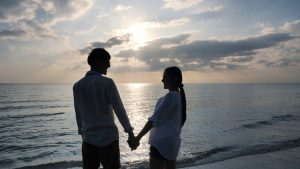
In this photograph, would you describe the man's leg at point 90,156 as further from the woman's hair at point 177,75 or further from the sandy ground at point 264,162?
the sandy ground at point 264,162

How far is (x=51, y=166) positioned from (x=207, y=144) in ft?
25.1

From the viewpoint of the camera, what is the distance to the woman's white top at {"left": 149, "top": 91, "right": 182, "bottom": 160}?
3943 millimetres

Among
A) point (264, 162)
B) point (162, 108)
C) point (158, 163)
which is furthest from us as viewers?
point (264, 162)

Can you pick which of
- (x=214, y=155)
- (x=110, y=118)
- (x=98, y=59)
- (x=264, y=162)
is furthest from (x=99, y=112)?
(x=214, y=155)

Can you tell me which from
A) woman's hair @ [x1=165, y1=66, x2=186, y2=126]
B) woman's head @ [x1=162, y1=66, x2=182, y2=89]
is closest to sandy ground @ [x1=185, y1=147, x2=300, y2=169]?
woman's hair @ [x1=165, y1=66, x2=186, y2=126]

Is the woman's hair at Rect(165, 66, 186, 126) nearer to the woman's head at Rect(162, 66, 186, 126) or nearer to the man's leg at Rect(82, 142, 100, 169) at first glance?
the woman's head at Rect(162, 66, 186, 126)

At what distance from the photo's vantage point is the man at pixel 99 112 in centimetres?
372

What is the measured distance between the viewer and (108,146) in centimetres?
380

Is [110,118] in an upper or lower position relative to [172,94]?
lower

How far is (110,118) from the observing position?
3781mm

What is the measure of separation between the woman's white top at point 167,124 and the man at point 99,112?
35cm

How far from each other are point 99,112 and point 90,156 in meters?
0.60

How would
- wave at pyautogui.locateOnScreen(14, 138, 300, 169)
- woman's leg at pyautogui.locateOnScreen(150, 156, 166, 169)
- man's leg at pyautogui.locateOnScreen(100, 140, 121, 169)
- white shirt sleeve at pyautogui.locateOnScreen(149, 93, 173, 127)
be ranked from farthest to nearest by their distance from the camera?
wave at pyautogui.locateOnScreen(14, 138, 300, 169) → woman's leg at pyautogui.locateOnScreen(150, 156, 166, 169) → white shirt sleeve at pyautogui.locateOnScreen(149, 93, 173, 127) → man's leg at pyautogui.locateOnScreen(100, 140, 121, 169)

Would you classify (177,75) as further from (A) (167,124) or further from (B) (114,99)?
(B) (114,99)
